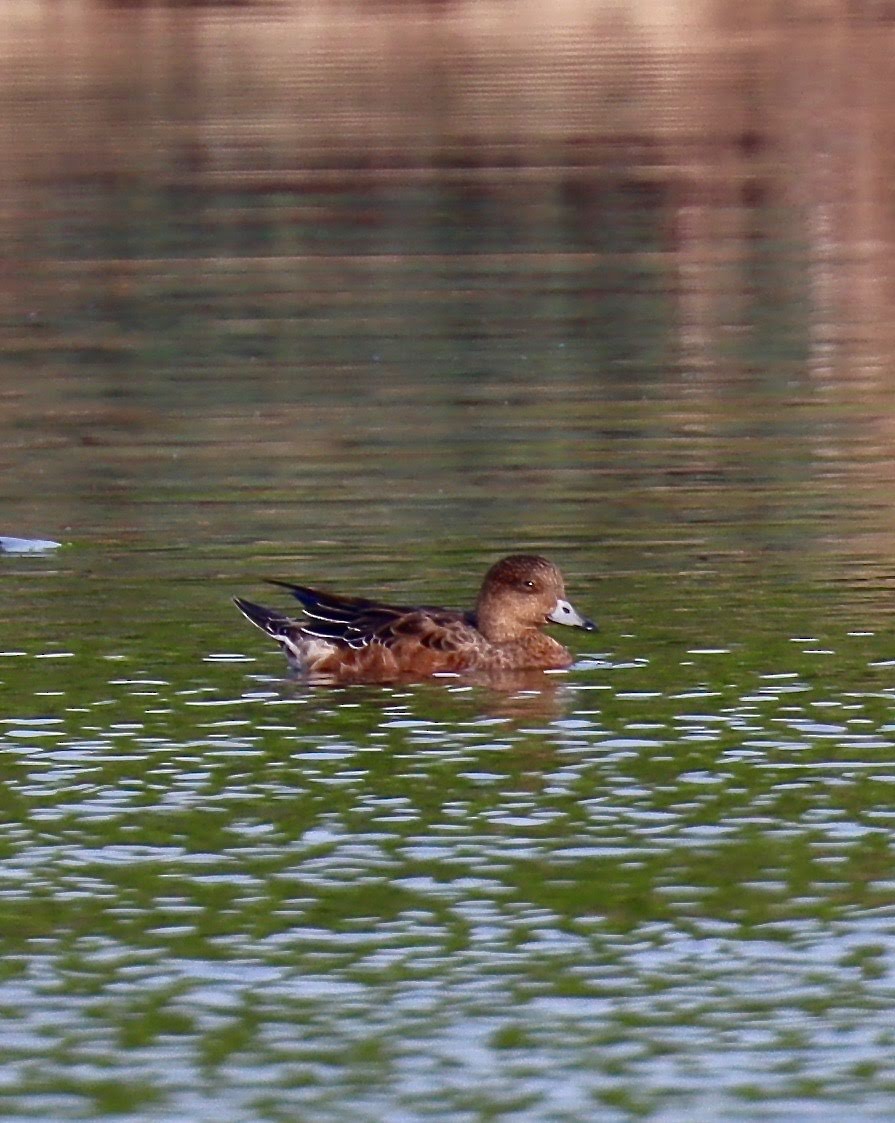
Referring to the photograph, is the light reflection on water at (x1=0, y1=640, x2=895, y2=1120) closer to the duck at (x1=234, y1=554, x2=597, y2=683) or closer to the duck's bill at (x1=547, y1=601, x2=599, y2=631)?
the duck at (x1=234, y1=554, x2=597, y2=683)

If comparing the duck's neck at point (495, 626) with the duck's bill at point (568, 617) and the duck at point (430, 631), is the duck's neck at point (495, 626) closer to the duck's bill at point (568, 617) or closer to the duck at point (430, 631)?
the duck at point (430, 631)

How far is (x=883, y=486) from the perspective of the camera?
20.0 metres

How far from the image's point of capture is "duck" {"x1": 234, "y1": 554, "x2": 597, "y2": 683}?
15.1 meters

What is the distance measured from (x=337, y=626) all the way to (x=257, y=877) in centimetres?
376

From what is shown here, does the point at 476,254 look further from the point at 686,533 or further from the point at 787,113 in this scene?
the point at 787,113

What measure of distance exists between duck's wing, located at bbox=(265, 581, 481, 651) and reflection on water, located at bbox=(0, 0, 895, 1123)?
288 millimetres

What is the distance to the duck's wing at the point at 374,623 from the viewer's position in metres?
15.0

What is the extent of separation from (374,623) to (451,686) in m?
0.53

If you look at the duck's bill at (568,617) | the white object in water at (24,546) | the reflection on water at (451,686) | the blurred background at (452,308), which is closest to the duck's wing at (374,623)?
the reflection on water at (451,686)

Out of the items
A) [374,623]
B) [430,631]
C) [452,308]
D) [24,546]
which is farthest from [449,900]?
[452,308]

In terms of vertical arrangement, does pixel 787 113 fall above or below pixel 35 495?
above

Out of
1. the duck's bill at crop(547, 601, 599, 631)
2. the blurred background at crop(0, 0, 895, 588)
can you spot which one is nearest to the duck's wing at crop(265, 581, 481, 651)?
the duck's bill at crop(547, 601, 599, 631)

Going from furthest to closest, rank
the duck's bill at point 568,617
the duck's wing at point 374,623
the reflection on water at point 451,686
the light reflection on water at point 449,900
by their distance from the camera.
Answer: the duck's bill at point 568,617
the duck's wing at point 374,623
the reflection on water at point 451,686
the light reflection on water at point 449,900

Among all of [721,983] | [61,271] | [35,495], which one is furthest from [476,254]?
[721,983]
